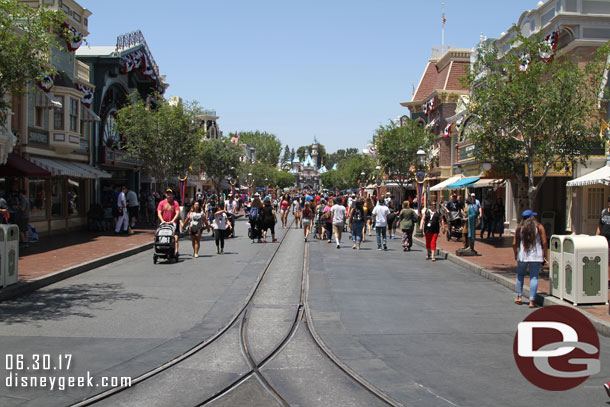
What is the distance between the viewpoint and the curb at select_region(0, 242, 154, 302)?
A: 10070 millimetres

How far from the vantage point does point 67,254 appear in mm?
15906

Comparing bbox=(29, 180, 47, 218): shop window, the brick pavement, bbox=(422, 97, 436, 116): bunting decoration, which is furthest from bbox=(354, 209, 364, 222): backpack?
bbox=(422, 97, 436, 116): bunting decoration

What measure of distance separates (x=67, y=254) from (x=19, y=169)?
15.6ft

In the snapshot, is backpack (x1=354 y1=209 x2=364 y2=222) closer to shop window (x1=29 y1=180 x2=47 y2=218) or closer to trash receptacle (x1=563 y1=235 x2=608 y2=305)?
trash receptacle (x1=563 y1=235 x2=608 y2=305)

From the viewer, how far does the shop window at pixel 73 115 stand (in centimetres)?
2444

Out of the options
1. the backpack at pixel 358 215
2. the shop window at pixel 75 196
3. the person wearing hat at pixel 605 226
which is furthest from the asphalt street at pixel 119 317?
the shop window at pixel 75 196

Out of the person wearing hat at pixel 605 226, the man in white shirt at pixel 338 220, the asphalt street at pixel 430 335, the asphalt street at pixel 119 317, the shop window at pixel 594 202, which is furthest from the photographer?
the shop window at pixel 594 202

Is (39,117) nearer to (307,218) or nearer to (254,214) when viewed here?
(254,214)

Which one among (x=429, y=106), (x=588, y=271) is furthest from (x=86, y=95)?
(x=429, y=106)

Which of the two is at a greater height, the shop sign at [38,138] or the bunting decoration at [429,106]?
the bunting decoration at [429,106]

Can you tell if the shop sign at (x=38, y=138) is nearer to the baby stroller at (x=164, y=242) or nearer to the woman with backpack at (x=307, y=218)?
the baby stroller at (x=164, y=242)

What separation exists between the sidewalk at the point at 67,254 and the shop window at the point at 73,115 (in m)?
4.49

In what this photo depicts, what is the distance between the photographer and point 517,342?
7359mm

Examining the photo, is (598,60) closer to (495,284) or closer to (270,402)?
(495,284)
